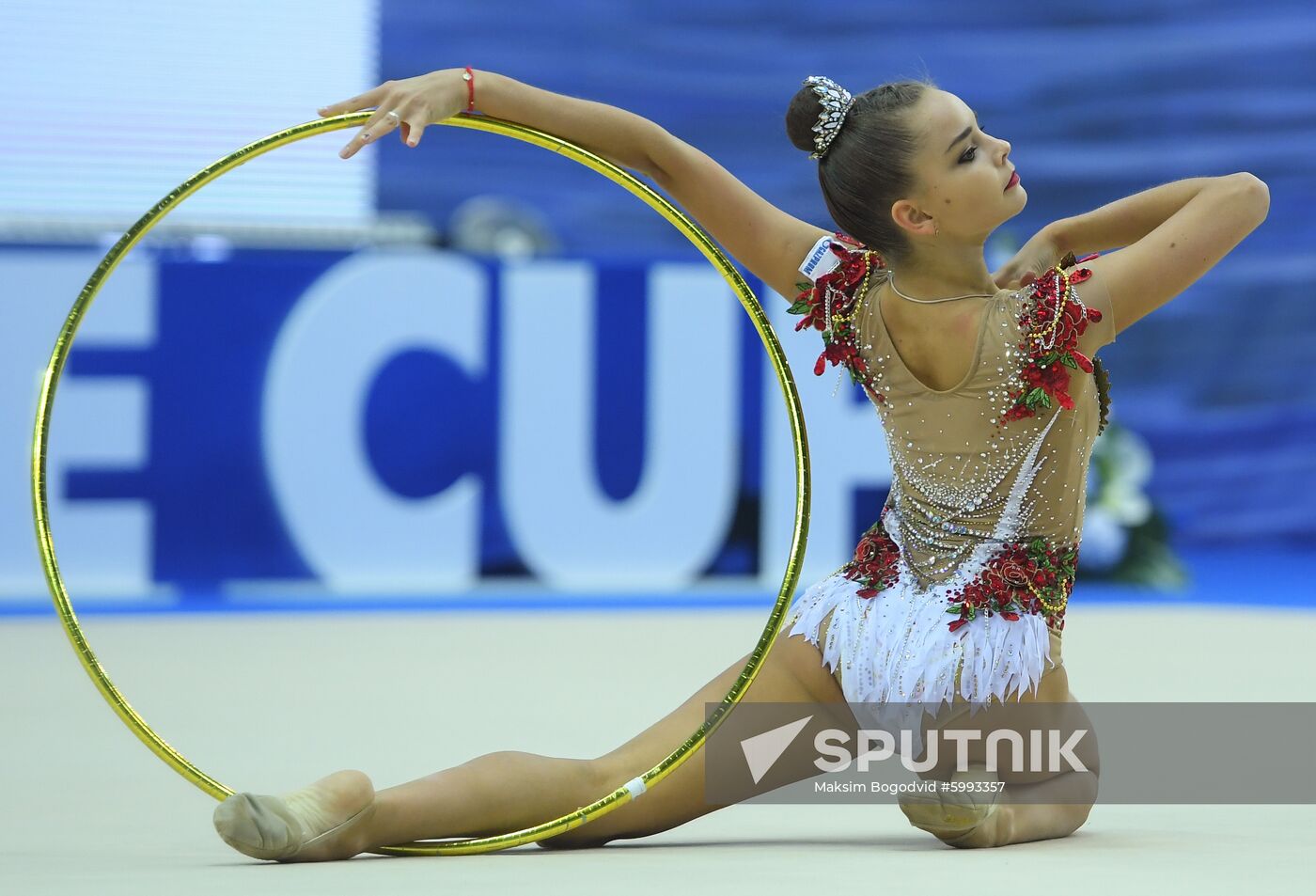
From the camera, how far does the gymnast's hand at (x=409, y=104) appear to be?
2.08 meters

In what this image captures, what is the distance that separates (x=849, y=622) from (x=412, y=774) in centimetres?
97

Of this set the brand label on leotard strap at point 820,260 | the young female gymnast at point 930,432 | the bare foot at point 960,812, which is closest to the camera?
the bare foot at point 960,812

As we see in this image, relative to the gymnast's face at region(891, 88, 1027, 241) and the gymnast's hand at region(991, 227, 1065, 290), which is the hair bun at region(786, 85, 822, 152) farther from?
the gymnast's hand at region(991, 227, 1065, 290)

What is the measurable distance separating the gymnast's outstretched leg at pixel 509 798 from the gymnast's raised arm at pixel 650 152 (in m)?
0.56

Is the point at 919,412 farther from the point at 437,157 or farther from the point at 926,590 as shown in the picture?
the point at 437,157

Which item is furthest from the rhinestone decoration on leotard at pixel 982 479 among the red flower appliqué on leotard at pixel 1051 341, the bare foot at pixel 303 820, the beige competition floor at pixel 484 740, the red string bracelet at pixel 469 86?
the bare foot at pixel 303 820

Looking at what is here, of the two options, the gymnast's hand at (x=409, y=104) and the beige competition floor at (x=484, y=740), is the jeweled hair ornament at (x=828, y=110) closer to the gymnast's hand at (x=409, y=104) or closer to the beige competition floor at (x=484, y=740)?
the gymnast's hand at (x=409, y=104)

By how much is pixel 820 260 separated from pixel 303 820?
1030 mm

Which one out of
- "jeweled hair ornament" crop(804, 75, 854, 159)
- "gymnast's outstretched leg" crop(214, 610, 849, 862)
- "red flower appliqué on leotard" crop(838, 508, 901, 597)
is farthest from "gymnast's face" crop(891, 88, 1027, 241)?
"gymnast's outstretched leg" crop(214, 610, 849, 862)

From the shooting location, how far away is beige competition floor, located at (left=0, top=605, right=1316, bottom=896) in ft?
6.06

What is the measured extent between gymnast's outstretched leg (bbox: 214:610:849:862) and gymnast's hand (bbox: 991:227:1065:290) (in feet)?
1.85

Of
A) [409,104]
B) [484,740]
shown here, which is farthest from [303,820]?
[484,740]

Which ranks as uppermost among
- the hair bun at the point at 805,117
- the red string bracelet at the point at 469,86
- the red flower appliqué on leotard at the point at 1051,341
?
the red string bracelet at the point at 469,86
